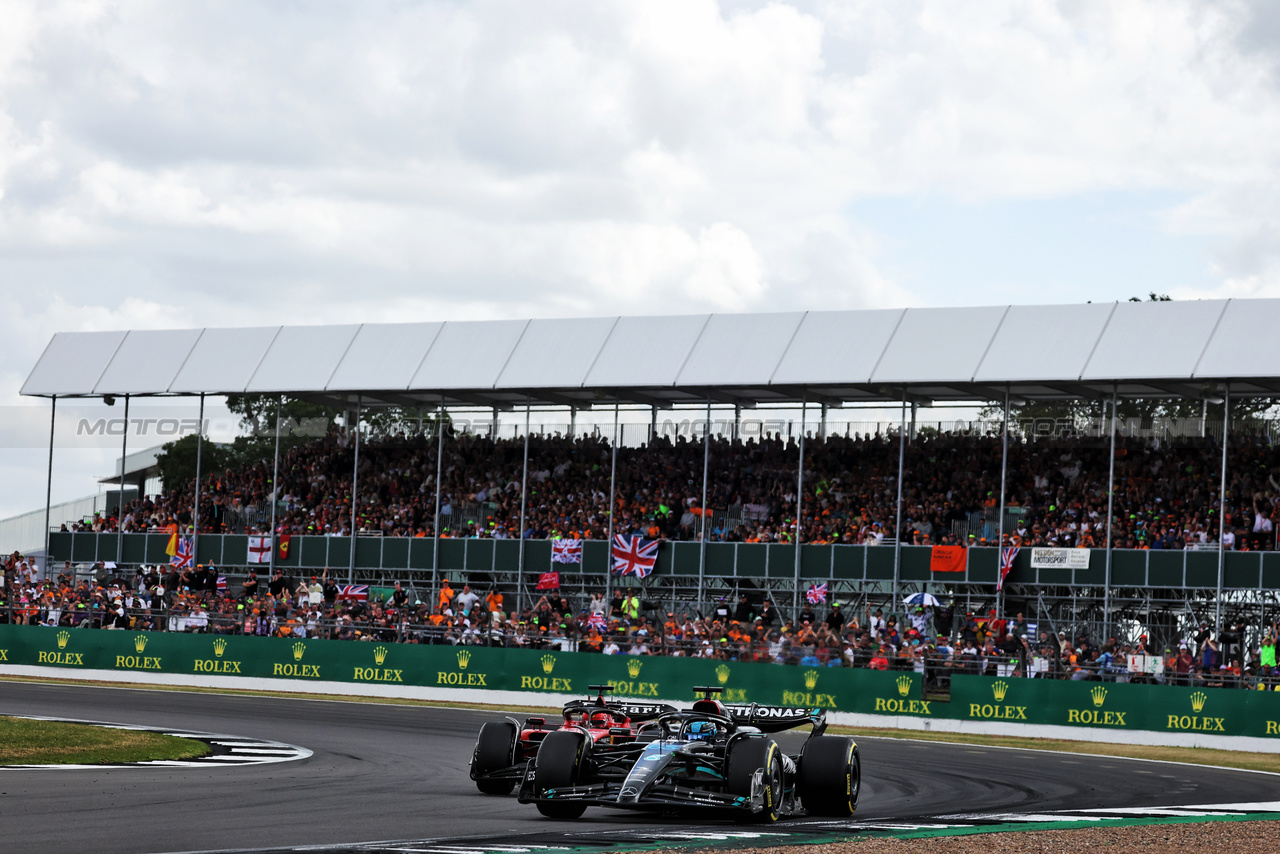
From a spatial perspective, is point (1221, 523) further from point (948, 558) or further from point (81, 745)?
point (81, 745)

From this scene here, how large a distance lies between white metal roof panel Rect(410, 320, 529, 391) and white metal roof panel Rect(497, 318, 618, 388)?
0.38m

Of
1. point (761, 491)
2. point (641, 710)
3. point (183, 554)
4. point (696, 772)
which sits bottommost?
point (696, 772)

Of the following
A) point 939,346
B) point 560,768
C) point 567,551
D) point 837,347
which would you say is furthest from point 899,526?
point 560,768

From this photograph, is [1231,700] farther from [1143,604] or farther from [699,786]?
[699,786]

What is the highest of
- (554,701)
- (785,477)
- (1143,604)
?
(785,477)

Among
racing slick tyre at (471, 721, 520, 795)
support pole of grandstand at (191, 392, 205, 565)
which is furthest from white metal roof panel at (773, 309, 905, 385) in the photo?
racing slick tyre at (471, 721, 520, 795)

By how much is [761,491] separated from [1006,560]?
7570 millimetres

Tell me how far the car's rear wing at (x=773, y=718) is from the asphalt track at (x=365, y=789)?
39.4 inches

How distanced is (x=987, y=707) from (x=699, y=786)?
61.4 ft

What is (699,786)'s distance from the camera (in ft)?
46.8

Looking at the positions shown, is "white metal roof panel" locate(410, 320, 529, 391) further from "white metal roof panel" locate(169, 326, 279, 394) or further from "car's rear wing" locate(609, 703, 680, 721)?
"car's rear wing" locate(609, 703, 680, 721)

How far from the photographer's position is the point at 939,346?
128 ft

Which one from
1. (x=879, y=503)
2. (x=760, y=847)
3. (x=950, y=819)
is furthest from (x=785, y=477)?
(x=760, y=847)

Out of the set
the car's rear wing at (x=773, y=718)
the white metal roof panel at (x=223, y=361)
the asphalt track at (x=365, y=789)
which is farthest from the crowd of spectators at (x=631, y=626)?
the car's rear wing at (x=773, y=718)
